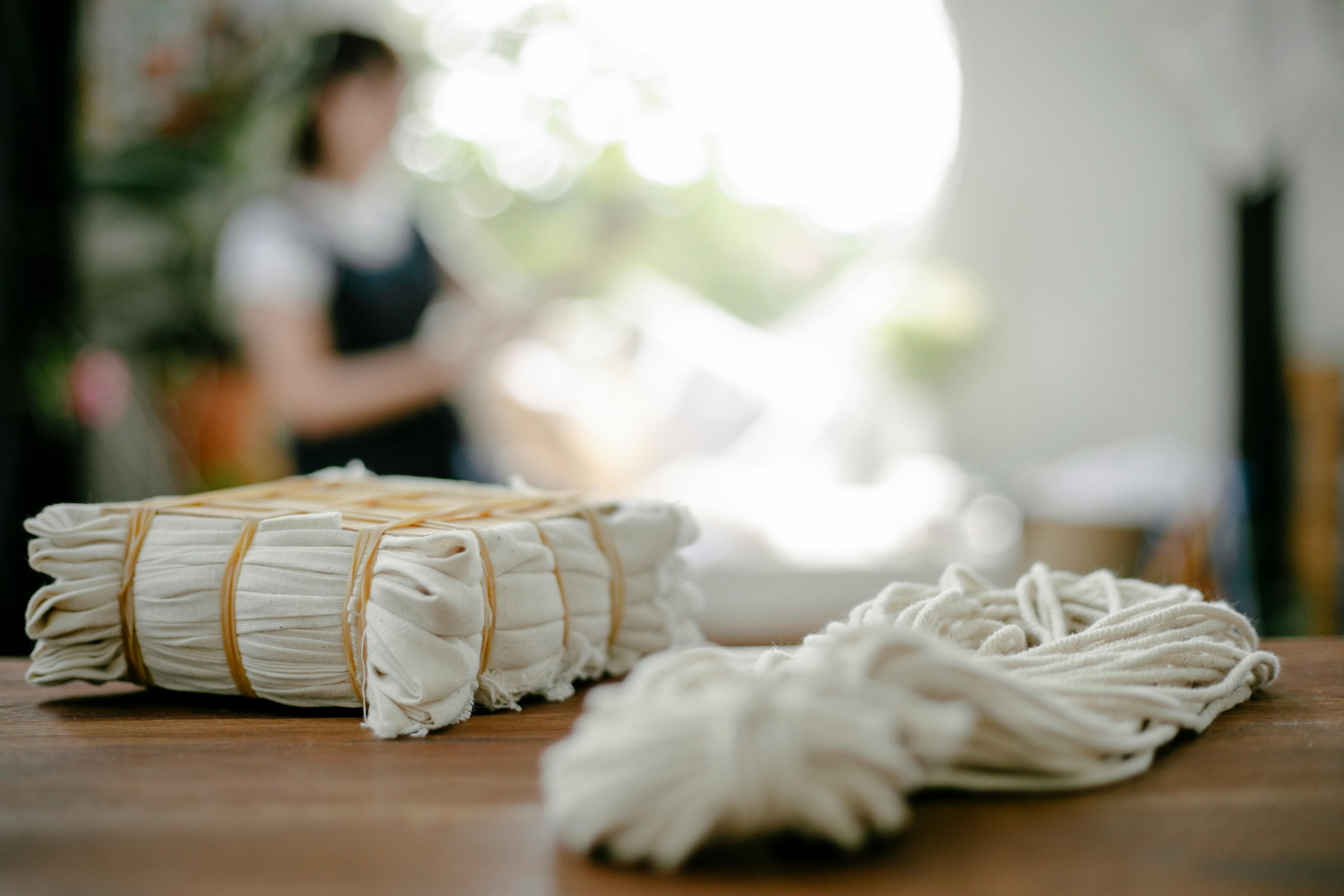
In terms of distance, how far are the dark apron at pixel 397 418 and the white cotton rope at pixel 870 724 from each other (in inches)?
46.2

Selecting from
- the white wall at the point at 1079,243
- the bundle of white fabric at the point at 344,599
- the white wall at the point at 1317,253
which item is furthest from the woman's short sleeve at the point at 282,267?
the white wall at the point at 1317,253

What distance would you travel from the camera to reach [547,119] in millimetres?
3441

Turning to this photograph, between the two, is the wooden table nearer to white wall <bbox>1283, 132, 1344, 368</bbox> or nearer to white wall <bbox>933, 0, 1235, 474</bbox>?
white wall <bbox>1283, 132, 1344, 368</bbox>

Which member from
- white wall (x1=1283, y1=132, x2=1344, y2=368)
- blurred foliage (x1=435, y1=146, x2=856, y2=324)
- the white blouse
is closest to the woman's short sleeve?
the white blouse

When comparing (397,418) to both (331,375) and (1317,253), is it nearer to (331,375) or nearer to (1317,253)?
(331,375)

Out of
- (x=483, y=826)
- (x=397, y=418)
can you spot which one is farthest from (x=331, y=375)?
(x=483, y=826)

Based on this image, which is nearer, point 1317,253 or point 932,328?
point 1317,253

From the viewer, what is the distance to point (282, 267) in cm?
148

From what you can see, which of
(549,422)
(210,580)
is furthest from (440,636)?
(549,422)

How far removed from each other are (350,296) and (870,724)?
143 centimetres

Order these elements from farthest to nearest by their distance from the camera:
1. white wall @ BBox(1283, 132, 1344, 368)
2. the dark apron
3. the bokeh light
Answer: the bokeh light, white wall @ BBox(1283, 132, 1344, 368), the dark apron

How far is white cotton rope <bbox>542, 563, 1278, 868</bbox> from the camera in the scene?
0.33 metres

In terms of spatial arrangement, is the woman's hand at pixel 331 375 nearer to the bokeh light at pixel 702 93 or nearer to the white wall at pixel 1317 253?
the bokeh light at pixel 702 93

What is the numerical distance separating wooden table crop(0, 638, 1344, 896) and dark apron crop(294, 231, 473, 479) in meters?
1.11
